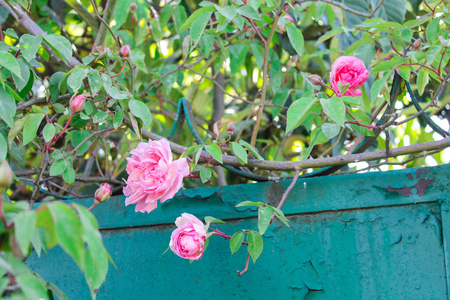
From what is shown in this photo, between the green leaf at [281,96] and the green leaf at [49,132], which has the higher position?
the green leaf at [281,96]

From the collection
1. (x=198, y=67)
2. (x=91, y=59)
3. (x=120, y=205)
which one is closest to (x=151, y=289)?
(x=120, y=205)

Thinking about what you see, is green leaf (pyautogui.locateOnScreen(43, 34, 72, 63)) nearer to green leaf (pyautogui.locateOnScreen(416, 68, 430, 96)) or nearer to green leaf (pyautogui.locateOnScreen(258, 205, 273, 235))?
green leaf (pyautogui.locateOnScreen(258, 205, 273, 235))

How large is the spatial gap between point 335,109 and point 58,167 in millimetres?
504

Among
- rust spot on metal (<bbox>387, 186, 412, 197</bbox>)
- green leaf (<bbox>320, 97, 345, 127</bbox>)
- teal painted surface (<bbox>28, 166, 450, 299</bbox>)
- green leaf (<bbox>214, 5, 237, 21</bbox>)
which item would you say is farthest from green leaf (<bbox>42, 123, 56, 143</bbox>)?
rust spot on metal (<bbox>387, 186, 412, 197</bbox>)

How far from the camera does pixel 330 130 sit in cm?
74

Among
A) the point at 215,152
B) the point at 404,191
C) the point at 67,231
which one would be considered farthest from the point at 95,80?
the point at 404,191

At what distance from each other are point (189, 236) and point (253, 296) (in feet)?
0.69

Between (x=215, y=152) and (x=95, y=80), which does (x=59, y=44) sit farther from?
(x=215, y=152)

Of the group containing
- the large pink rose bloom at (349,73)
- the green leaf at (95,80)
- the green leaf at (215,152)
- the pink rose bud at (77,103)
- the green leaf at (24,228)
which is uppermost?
the green leaf at (95,80)

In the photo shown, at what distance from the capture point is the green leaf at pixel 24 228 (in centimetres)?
34

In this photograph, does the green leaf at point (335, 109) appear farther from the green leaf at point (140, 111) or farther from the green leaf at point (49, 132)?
the green leaf at point (49, 132)

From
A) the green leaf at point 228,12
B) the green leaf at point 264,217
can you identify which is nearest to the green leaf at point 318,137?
the green leaf at point 264,217

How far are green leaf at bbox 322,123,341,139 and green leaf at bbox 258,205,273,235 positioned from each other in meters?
0.16

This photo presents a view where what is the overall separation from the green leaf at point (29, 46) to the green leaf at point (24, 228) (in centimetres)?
43
